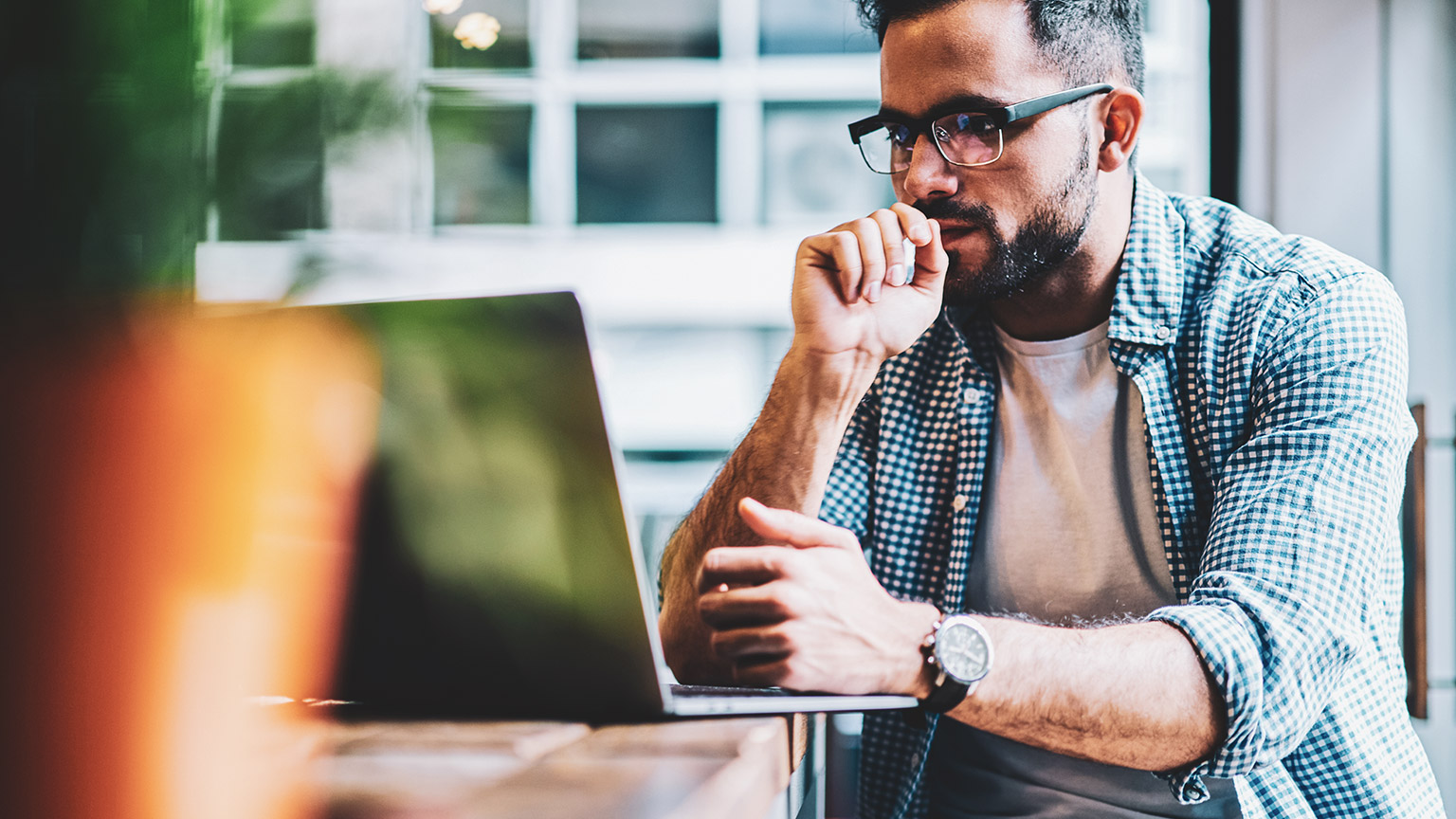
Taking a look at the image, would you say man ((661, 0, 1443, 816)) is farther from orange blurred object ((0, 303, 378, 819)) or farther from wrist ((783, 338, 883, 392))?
orange blurred object ((0, 303, 378, 819))

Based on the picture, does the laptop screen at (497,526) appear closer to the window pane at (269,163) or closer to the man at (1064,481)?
the man at (1064,481)

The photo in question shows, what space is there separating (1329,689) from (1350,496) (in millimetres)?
180

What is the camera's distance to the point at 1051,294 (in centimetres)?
136

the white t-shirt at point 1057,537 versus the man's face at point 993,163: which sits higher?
the man's face at point 993,163

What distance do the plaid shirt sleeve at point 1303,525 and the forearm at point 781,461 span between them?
1.29 feet

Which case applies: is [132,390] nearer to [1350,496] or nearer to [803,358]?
[803,358]

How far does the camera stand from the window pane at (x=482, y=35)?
1.34ft

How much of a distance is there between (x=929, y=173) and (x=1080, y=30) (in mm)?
306

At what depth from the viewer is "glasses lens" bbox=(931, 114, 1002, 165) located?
4.11ft

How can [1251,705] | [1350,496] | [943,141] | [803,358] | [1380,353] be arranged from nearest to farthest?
[1251,705] → [1350,496] → [1380,353] → [803,358] → [943,141]

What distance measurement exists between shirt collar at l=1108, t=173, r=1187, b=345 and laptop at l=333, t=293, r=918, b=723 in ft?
2.26

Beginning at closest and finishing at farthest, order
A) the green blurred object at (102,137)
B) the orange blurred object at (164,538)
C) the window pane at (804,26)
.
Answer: the green blurred object at (102,137), the orange blurred object at (164,538), the window pane at (804,26)

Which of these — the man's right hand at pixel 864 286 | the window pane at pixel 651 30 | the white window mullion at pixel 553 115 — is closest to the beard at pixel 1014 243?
the man's right hand at pixel 864 286

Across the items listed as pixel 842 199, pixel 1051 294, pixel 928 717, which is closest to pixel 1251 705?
pixel 928 717
